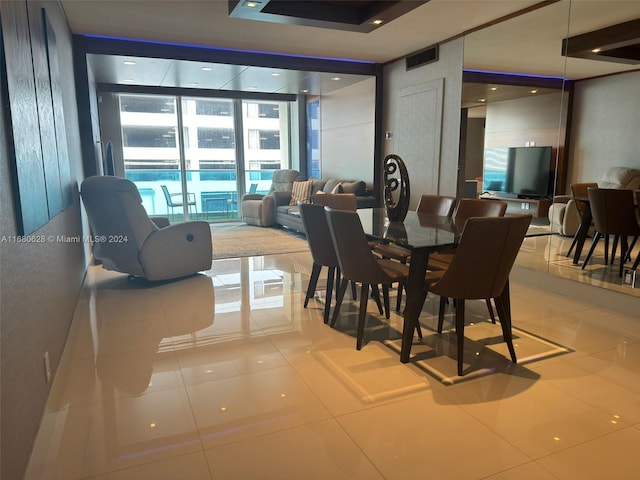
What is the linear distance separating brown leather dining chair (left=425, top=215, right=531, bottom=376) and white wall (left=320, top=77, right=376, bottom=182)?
4804mm

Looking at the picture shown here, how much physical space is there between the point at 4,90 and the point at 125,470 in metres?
1.58

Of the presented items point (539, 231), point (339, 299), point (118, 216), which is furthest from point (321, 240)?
point (539, 231)

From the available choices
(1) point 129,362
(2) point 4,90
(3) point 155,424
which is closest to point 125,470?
(3) point 155,424

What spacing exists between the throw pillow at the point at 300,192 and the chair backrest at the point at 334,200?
348 centimetres

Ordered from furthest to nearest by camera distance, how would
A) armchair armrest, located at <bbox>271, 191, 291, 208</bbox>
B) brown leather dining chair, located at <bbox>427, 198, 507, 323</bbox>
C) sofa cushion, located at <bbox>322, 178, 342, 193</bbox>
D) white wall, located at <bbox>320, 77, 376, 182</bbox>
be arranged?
armchair armrest, located at <bbox>271, 191, 291, 208</bbox> < sofa cushion, located at <bbox>322, 178, 342, 193</bbox> < white wall, located at <bbox>320, 77, 376, 182</bbox> < brown leather dining chair, located at <bbox>427, 198, 507, 323</bbox>

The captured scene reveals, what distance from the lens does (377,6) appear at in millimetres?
4234

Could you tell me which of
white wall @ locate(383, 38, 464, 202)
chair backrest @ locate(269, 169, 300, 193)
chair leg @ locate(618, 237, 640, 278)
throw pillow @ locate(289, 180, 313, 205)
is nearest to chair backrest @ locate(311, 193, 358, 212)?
white wall @ locate(383, 38, 464, 202)

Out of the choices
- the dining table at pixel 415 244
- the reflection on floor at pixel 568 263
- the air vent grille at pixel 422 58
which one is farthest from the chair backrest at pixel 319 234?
the air vent grille at pixel 422 58

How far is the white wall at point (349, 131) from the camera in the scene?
728 cm

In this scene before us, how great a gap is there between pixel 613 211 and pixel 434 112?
2678mm

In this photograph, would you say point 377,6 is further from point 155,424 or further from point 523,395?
point 155,424

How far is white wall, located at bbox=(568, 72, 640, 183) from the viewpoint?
3588 millimetres

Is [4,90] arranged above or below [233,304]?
above

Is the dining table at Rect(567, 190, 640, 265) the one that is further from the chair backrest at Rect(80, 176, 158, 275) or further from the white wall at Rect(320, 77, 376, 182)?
the chair backrest at Rect(80, 176, 158, 275)
